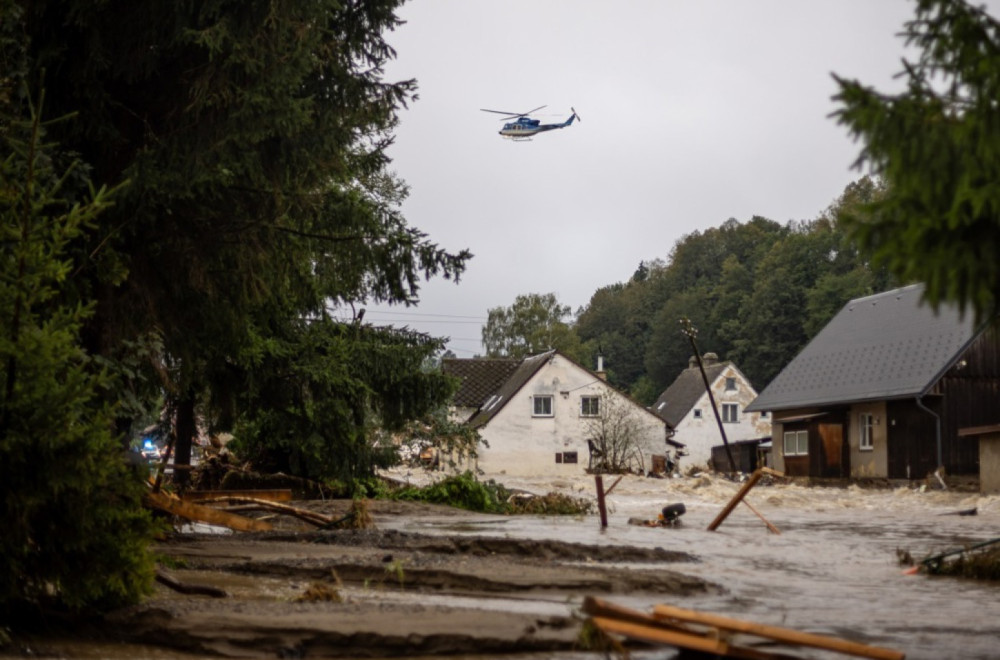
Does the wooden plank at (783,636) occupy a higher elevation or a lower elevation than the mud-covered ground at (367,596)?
higher

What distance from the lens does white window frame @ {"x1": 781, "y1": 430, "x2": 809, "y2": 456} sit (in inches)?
2061

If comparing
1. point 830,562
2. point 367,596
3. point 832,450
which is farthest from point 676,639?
point 832,450

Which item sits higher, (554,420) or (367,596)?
(554,420)

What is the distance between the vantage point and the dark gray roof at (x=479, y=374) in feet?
229

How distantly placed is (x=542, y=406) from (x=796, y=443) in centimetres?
1672

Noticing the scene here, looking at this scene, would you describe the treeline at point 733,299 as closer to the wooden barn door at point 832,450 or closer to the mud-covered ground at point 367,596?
the wooden barn door at point 832,450

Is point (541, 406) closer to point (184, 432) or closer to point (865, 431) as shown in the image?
point (865, 431)

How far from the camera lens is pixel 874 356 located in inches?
1943

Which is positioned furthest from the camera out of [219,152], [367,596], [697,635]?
[219,152]

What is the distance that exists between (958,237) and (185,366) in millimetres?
10875

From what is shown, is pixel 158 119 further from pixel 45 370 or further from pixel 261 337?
pixel 261 337

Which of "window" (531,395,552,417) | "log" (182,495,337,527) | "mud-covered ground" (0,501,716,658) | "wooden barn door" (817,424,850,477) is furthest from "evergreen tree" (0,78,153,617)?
"window" (531,395,552,417)

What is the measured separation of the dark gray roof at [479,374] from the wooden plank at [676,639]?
63084 mm

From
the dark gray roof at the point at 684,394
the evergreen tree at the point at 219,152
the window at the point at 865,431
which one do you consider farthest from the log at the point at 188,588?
the dark gray roof at the point at 684,394
